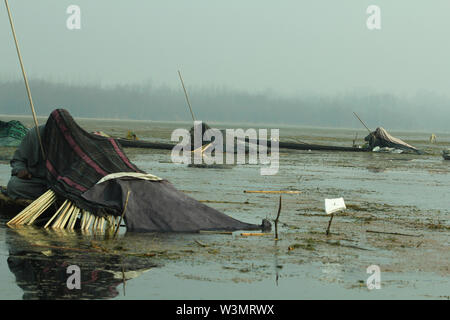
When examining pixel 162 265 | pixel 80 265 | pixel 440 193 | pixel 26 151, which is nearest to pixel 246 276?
pixel 162 265

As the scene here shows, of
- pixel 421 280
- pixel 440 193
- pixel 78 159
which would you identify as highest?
pixel 78 159

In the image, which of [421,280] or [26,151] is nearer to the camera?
[421,280]

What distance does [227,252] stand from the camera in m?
7.45

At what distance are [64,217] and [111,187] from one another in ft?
2.19

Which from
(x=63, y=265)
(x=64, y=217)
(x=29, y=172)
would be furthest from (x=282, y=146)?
(x=63, y=265)

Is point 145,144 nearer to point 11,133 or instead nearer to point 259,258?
point 11,133

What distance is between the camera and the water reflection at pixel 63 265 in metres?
5.56

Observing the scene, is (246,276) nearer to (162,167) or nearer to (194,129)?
(162,167)

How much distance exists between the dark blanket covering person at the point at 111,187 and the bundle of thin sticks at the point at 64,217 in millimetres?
95

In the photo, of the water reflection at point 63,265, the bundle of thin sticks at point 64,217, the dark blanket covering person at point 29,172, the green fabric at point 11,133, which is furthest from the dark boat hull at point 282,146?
the water reflection at point 63,265

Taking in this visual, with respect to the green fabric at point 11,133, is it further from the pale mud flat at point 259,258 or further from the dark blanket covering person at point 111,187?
the dark blanket covering person at point 111,187

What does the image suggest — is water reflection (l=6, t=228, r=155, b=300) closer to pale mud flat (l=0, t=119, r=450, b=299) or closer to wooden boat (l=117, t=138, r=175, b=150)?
pale mud flat (l=0, t=119, r=450, b=299)

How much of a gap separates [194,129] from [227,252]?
19.0 meters

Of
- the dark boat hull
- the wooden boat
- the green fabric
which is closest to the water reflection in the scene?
the green fabric
